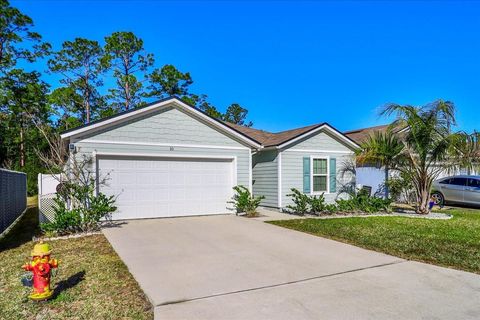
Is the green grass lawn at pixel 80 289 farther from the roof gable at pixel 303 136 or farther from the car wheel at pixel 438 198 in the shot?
the car wheel at pixel 438 198

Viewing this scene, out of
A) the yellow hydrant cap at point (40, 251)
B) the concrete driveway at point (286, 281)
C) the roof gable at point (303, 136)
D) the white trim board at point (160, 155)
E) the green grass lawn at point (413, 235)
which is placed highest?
the roof gable at point (303, 136)

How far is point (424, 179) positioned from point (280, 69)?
44.9 ft

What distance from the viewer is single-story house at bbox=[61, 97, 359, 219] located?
9.88 meters

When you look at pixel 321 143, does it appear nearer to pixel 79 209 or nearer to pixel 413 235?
pixel 413 235

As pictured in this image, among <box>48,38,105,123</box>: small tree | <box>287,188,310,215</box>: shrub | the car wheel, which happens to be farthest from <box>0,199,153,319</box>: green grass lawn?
<box>48,38,105,123</box>: small tree

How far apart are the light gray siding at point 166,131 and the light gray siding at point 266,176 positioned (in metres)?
2.06

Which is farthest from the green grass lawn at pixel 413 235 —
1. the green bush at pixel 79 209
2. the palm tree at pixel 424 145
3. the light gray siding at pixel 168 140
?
the green bush at pixel 79 209

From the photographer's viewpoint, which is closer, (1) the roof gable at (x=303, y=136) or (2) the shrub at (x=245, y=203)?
(2) the shrub at (x=245, y=203)

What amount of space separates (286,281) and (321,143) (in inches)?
384

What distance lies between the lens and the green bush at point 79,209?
26.3ft

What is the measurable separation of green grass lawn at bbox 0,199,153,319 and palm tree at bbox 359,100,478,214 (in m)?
10.4

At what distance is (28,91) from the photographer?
25.8 meters

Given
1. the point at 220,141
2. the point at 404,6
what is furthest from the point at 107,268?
the point at 404,6

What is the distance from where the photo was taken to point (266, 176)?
1344 centimetres
